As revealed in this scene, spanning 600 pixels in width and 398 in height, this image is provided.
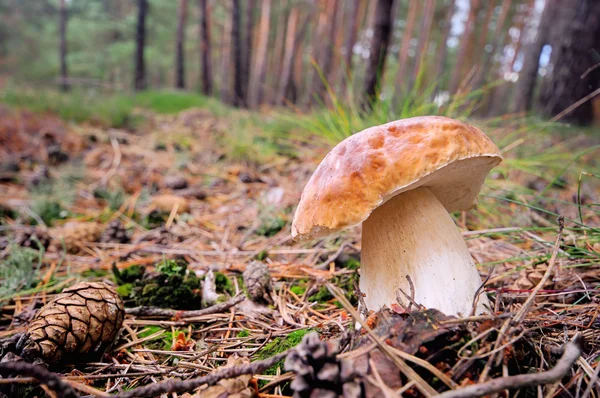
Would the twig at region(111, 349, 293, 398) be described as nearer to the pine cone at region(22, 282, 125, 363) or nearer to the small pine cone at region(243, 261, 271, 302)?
the pine cone at region(22, 282, 125, 363)

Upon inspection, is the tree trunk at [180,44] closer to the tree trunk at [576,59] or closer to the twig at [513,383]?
the tree trunk at [576,59]

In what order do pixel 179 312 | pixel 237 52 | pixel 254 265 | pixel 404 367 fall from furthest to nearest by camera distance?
pixel 237 52
pixel 254 265
pixel 179 312
pixel 404 367

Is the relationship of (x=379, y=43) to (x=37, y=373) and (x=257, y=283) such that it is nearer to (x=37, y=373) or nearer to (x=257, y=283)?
(x=257, y=283)

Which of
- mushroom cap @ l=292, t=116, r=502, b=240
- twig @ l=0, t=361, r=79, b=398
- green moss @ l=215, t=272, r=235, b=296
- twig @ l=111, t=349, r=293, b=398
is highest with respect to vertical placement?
mushroom cap @ l=292, t=116, r=502, b=240

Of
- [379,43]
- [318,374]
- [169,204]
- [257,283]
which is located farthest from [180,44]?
[318,374]

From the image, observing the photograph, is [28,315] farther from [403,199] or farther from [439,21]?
[439,21]

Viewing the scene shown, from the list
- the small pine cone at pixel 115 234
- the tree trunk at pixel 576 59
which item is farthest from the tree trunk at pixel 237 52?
the small pine cone at pixel 115 234

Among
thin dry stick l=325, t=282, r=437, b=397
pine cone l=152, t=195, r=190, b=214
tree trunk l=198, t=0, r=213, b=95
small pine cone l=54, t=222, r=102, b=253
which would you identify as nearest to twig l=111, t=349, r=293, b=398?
thin dry stick l=325, t=282, r=437, b=397
